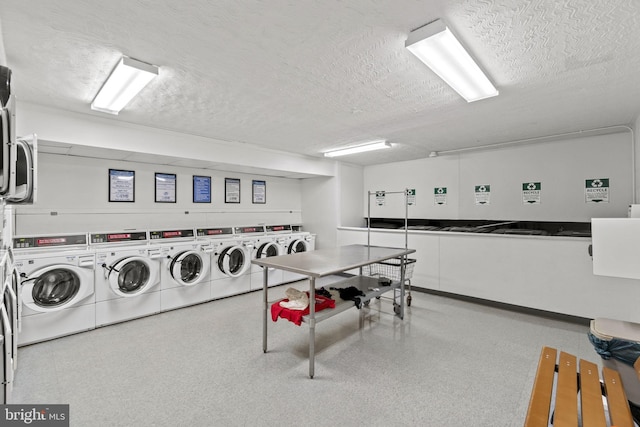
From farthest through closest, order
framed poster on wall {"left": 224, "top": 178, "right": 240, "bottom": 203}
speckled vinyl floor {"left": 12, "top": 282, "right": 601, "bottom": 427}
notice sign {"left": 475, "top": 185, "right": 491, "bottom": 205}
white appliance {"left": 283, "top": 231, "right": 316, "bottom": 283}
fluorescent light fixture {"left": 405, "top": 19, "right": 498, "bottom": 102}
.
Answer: white appliance {"left": 283, "top": 231, "right": 316, "bottom": 283} → framed poster on wall {"left": 224, "top": 178, "right": 240, "bottom": 203} → notice sign {"left": 475, "top": 185, "right": 491, "bottom": 205} → speckled vinyl floor {"left": 12, "top": 282, "right": 601, "bottom": 427} → fluorescent light fixture {"left": 405, "top": 19, "right": 498, "bottom": 102}

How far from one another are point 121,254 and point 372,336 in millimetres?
3179

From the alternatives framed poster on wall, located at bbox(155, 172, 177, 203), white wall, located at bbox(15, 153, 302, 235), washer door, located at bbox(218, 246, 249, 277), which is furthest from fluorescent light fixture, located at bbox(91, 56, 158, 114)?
washer door, located at bbox(218, 246, 249, 277)

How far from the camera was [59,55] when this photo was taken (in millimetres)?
1931

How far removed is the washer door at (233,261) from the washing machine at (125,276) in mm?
890

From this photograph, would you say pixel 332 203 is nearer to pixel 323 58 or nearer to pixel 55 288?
pixel 323 58

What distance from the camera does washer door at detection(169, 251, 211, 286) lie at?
394 cm

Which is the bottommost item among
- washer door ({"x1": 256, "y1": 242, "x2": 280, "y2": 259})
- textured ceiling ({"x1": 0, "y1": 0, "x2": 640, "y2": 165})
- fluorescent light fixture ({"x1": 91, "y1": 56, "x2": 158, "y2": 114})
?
washer door ({"x1": 256, "y1": 242, "x2": 280, "y2": 259})

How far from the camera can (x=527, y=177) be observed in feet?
14.5

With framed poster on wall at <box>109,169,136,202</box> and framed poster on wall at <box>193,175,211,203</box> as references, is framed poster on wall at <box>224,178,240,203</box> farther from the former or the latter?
framed poster on wall at <box>109,169,136,202</box>

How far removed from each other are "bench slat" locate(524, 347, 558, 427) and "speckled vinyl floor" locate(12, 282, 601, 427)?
0.66 m

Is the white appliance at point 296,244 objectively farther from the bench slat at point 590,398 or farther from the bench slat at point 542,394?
the bench slat at point 590,398

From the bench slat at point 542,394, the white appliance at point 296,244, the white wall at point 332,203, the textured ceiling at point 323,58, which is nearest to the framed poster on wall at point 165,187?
the textured ceiling at point 323,58

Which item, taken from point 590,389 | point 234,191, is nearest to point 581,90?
point 590,389

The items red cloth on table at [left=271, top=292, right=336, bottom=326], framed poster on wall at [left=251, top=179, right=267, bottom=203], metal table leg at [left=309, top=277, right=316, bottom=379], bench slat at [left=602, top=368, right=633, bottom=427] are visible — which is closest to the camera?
bench slat at [left=602, top=368, right=633, bottom=427]
